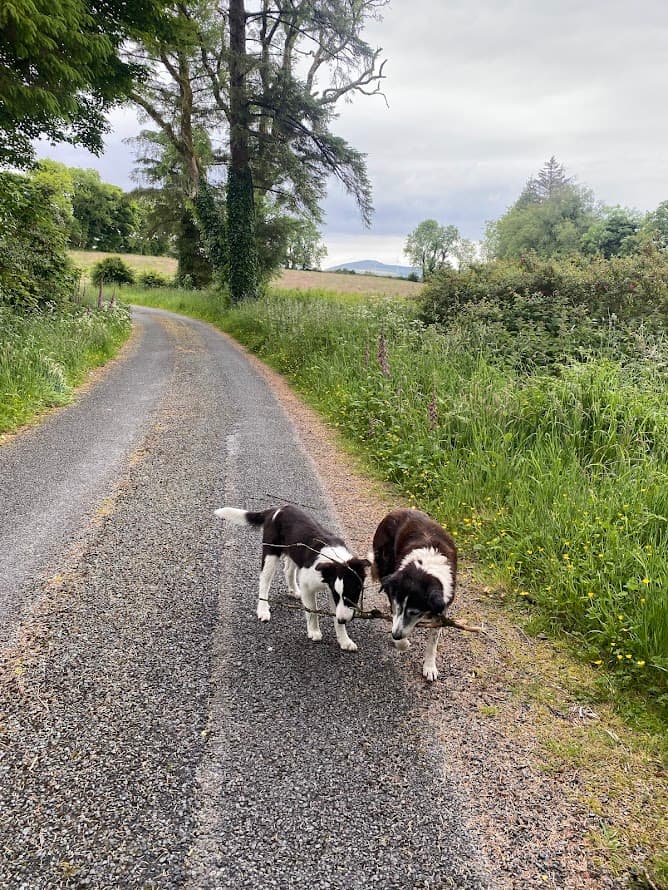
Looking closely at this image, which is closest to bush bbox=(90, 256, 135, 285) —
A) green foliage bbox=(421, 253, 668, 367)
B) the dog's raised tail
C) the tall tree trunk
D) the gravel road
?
the tall tree trunk

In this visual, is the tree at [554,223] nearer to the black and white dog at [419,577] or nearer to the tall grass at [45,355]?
the tall grass at [45,355]

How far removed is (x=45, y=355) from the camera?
33.6ft

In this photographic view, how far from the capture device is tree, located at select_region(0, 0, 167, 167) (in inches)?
318

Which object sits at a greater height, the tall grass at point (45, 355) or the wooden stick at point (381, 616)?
the tall grass at point (45, 355)

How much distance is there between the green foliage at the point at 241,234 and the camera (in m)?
22.3

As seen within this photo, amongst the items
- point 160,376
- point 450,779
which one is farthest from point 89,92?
point 450,779

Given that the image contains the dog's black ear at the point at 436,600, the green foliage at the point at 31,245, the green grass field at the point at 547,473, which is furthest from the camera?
the green foliage at the point at 31,245

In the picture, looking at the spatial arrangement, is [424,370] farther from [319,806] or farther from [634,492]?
[319,806]

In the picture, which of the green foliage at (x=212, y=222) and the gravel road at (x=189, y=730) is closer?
the gravel road at (x=189, y=730)

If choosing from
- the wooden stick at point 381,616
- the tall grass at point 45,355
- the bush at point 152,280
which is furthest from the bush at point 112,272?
the wooden stick at point 381,616

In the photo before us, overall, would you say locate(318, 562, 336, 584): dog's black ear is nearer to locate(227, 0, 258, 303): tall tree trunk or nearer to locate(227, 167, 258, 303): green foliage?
locate(227, 167, 258, 303): green foliage

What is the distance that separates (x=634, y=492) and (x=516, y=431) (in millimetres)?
1901

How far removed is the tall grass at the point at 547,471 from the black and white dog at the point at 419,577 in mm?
1047

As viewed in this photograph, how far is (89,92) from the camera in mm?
12086
